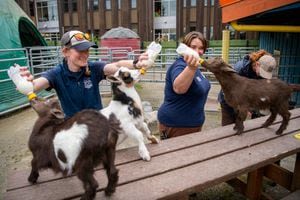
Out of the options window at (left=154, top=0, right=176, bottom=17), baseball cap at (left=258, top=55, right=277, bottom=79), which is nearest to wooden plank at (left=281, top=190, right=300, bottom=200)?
baseball cap at (left=258, top=55, right=277, bottom=79)

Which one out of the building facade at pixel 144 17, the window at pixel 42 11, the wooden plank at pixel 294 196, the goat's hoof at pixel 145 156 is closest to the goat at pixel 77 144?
the goat's hoof at pixel 145 156

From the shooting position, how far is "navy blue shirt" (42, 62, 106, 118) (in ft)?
8.01

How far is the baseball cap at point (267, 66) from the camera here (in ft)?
9.76

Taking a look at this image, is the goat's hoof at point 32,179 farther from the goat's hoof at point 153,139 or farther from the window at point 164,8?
the window at point 164,8

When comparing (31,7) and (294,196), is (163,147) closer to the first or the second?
(294,196)

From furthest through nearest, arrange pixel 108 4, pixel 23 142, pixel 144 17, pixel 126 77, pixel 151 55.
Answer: pixel 108 4, pixel 144 17, pixel 23 142, pixel 151 55, pixel 126 77

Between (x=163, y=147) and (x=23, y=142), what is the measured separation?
4036 millimetres

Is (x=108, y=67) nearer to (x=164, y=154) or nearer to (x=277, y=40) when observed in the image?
(x=164, y=154)

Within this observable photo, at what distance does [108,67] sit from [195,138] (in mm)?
1087

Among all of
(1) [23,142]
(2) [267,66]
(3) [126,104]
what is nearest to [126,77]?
(3) [126,104]


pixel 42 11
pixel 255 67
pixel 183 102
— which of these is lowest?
pixel 183 102

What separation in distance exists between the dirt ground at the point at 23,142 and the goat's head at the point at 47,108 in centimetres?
242

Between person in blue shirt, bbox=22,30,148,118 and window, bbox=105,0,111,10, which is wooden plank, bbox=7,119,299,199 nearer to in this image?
person in blue shirt, bbox=22,30,148,118

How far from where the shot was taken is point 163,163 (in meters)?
2.26
